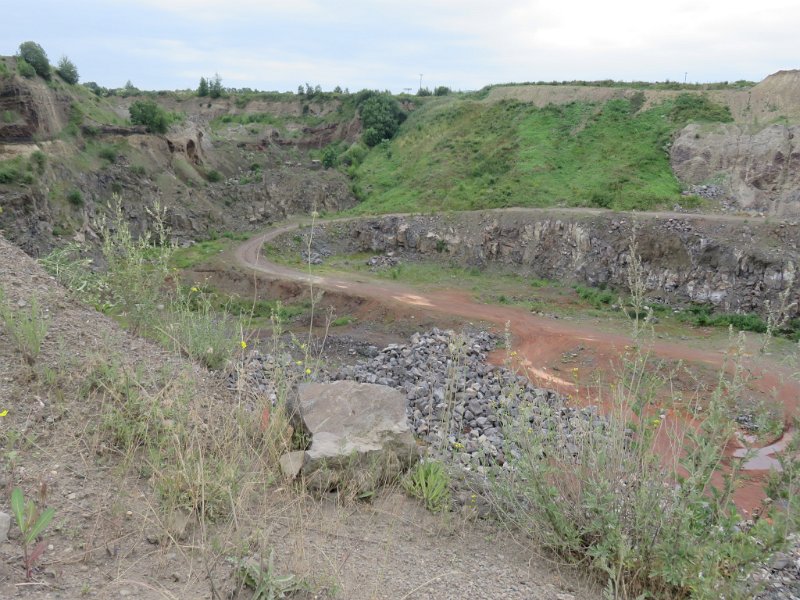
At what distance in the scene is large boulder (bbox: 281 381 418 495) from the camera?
457cm

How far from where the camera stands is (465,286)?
80.6ft

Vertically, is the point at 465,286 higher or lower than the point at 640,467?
lower

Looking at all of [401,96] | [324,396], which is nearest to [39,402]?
[324,396]

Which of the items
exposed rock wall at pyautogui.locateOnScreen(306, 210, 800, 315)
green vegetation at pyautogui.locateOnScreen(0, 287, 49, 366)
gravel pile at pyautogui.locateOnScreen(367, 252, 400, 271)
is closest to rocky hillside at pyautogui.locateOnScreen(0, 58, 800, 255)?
exposed rock wall at pyautogui.locateOnScreen(306, 210, 800, 315)

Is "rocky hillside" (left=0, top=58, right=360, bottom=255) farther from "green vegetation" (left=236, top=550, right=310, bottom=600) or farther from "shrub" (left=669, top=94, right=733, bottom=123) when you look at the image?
"green vegetation" (left=236, top=550, right=310, bottom=600)

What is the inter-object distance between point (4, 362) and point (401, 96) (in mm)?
50135

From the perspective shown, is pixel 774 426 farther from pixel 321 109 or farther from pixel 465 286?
pixel 321 109

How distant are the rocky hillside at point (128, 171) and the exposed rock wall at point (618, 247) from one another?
293 inches

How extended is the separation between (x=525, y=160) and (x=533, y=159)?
46cm

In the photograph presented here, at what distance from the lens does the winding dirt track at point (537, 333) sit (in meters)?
14.3

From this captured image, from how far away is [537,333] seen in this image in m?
18.2

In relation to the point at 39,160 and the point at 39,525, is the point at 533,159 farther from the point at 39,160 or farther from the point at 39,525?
the point at 39,525

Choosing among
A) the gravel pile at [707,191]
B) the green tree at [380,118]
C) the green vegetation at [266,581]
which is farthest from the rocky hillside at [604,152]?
the green vegetation at [266,581]

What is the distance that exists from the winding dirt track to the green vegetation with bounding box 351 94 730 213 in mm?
4118
